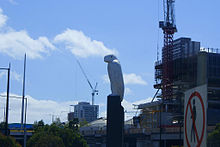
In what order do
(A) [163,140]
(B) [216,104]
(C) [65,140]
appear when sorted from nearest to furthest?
(C) [65,140] → (A) [163,140] → (B) [216,104]

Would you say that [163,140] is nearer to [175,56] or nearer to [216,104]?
[216,104]

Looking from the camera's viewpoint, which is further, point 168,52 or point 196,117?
point 168,52

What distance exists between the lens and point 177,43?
111875mm

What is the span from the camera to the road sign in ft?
35.0

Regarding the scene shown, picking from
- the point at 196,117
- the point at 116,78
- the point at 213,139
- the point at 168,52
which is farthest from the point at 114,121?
the point at 168,52

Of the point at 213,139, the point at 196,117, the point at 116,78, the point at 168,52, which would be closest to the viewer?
the point at 196,117

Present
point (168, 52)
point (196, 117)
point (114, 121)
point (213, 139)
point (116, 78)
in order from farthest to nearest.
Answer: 1. point (168, 52)
2. point (116, 78)
3. point (114, 121)
4. point (213, 139)
5. point (196, 117)

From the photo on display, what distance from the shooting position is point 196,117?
11.2 meters

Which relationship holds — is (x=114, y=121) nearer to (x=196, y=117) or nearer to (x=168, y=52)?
(x=196, y=117)

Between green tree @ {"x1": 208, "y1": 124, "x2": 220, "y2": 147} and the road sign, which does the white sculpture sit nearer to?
green tree @ {"x1": 208, "y1": 124, "x2": 220, "y2": 147}

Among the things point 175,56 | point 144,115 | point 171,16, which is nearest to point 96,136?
point 144,115

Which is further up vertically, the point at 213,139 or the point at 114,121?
the point at 114,121

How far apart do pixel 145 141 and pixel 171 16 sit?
46.6 meters

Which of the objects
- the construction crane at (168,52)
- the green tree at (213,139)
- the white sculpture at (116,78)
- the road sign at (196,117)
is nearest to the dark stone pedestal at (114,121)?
the white sculpture at (116,78)
